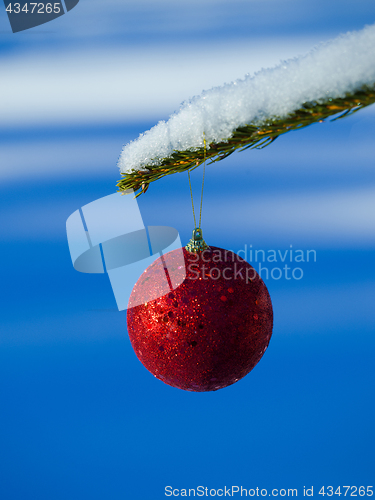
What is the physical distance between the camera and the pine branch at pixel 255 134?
439 mm

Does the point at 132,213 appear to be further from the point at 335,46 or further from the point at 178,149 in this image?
the point at 335,46

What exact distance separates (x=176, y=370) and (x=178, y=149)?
29 centimetres

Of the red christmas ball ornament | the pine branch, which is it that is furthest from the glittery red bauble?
the pine branch

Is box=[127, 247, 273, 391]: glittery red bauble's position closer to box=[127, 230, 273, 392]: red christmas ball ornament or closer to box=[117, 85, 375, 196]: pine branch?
box=[127, 230, 273, 392]: red christmas ball ornament

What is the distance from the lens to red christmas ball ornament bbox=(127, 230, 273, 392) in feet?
1.88

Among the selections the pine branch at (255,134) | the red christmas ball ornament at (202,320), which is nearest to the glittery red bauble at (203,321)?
the red christmas ball ornament at (202,320)

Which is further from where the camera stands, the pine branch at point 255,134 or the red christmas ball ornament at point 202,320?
the red christmas ball ornament at point 202,320

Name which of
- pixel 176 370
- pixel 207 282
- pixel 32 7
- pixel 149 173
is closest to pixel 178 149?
pixel 149 173

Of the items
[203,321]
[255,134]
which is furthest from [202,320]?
[255,134]

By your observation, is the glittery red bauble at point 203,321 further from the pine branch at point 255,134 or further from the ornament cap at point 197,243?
the pine branch at point 255,134

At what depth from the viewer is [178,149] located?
57 cm

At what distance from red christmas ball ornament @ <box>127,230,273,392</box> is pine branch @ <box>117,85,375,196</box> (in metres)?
0.12

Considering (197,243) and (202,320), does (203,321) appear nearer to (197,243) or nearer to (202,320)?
(202,320)

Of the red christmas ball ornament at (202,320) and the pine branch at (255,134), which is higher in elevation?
the pine branch at (255,134)
